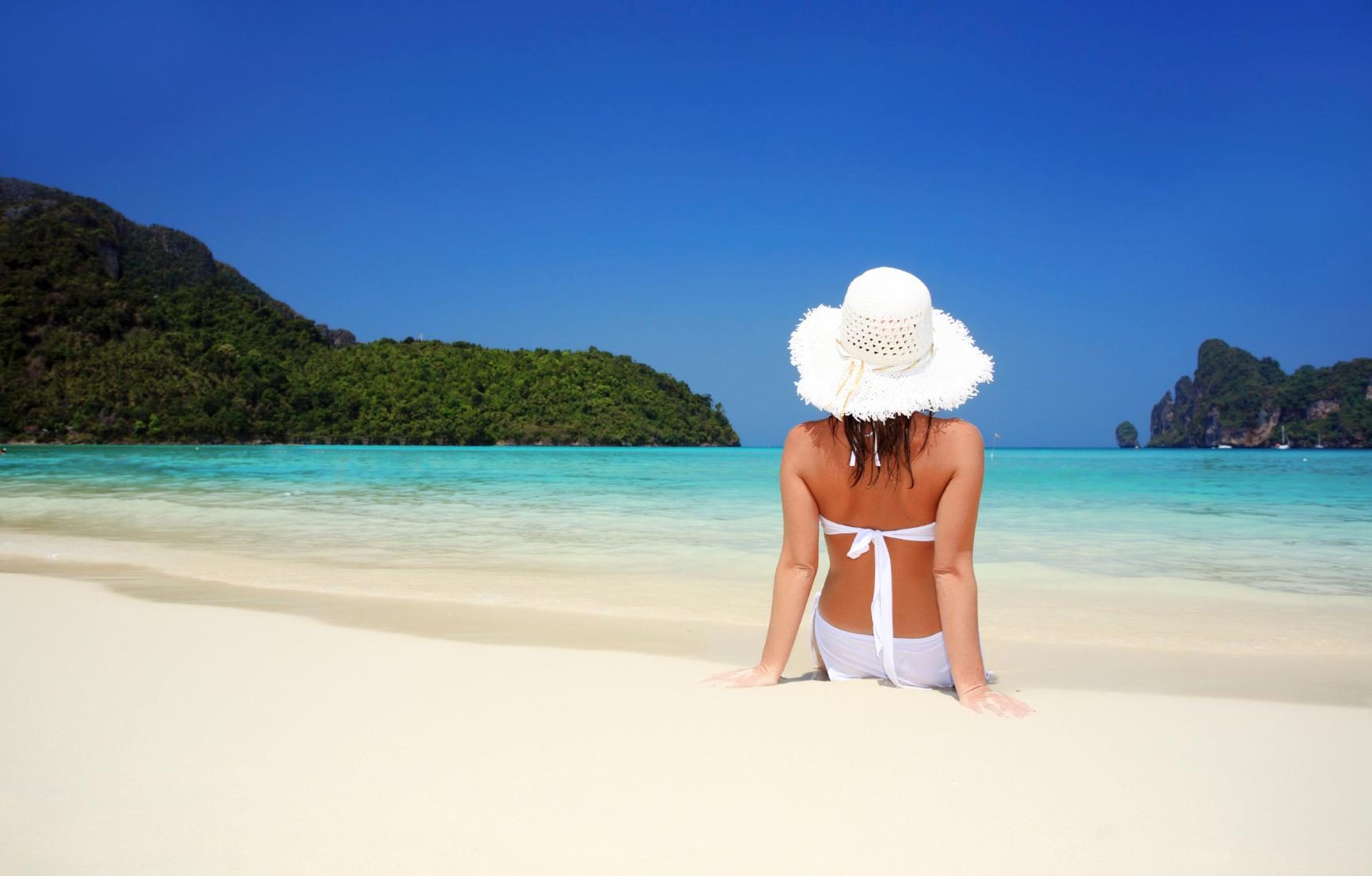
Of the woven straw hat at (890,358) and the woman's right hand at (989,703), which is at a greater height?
the woven straw hat at (890,358)

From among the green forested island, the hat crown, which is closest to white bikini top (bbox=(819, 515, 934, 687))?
the hat crown

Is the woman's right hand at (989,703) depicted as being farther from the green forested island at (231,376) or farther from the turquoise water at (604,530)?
the green forested island at (231,376)

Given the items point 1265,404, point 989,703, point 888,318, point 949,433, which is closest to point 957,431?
point 949,433

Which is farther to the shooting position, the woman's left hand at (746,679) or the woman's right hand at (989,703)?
the woman's left hand at (746,679)

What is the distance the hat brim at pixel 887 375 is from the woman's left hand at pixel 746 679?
827 mm

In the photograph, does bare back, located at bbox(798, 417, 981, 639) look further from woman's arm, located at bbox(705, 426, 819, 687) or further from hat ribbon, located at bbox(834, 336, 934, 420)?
hat ribbon, located at bbox(834, 336, 934, 420)

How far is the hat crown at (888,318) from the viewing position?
2145 mm

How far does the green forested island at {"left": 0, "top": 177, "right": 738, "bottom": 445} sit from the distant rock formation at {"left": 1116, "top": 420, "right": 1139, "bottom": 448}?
119575 millimetres

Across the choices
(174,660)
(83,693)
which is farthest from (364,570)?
(83,693)

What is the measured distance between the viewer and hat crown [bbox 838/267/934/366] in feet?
7.04

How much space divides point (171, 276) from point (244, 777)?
123 meters

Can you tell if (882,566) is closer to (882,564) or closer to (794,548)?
(882,564)

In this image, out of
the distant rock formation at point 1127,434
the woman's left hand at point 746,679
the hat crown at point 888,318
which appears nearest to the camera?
the hat crown at point 888,318

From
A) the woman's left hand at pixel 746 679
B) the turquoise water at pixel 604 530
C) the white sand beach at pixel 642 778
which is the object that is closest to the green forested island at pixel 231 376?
the turquoise water at pixel 604 530
